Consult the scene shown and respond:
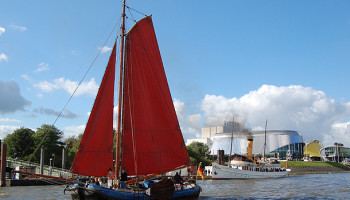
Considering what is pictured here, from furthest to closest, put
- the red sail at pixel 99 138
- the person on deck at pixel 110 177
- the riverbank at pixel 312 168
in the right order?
the riverbank at pixel 312 168 < the person on deck at pixel 110 177 < the red sail at pixel 99 138

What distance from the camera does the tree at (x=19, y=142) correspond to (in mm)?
81438

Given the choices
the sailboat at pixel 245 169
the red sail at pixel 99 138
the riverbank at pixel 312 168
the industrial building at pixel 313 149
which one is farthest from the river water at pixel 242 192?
the industrial building at pixel 313 149

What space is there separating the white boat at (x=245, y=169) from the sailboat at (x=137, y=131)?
4184 centimetres

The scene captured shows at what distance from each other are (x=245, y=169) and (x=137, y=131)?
5574cm

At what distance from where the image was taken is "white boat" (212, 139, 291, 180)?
244 ft

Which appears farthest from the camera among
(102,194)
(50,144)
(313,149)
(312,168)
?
(313,149)

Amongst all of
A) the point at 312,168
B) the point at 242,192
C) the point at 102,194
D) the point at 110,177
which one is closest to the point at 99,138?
the point at 110,177

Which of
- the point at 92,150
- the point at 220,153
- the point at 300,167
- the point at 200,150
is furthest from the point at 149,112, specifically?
the point at 300,167

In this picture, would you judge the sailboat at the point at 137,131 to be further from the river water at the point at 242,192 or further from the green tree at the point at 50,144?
the green tree at the point at 50,144

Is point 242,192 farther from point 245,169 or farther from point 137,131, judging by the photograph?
point 245,169

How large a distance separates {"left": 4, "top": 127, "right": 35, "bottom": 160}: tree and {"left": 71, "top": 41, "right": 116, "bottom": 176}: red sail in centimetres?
6134

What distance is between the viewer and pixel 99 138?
86.3ft

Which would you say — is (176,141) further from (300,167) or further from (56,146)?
(300,167)

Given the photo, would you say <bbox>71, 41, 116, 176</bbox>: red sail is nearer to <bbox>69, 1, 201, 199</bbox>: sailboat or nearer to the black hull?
<bbox>69, 1, 201, 199</bbox>: sailboat
